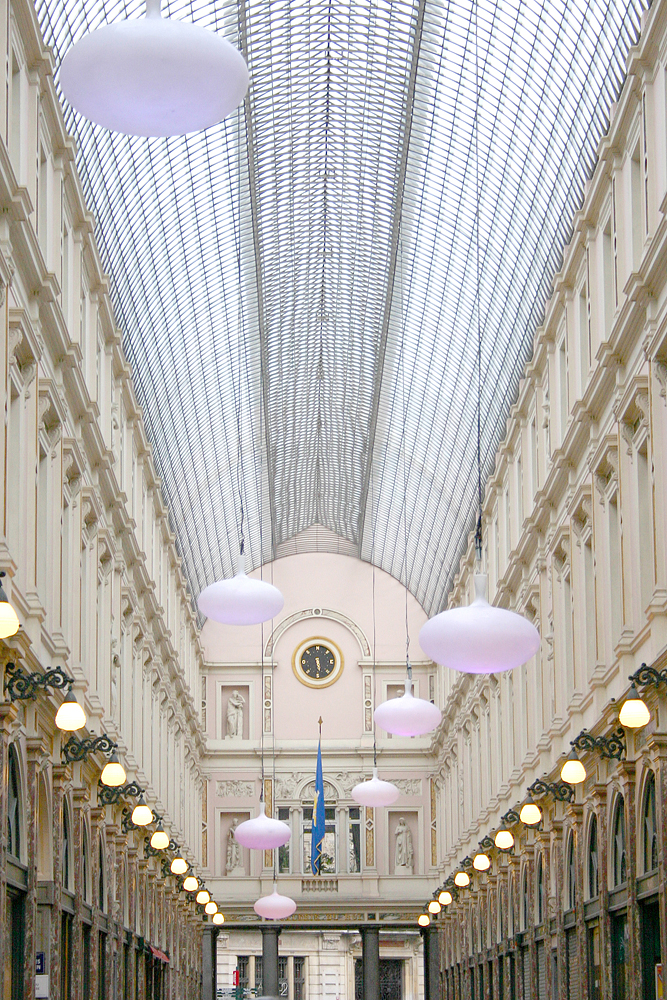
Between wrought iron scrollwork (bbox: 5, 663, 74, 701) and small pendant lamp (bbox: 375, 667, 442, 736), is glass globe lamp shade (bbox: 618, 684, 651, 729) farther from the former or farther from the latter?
wrought iron scrollwork (bbox: 5, 663, 74, 701)

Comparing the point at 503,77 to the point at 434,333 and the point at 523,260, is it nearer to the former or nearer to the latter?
the point at 523,260

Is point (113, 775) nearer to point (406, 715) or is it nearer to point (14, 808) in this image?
point (14, 808)

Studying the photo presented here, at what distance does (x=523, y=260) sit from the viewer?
35938 millimetres

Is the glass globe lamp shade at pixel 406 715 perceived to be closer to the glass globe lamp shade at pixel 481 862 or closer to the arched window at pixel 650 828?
the arched window at pixel 650 828

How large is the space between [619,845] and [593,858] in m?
2.96

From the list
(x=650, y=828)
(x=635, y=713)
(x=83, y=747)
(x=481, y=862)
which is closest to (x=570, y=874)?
(x=481, y=862)

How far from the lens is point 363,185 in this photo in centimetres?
4106

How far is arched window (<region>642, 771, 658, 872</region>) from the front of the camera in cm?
2172

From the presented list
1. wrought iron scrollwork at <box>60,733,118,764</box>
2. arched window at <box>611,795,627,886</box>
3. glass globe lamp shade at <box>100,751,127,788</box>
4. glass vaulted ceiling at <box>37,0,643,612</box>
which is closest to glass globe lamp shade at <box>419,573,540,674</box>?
wrought iron scrollwork at <box>60,733,118,764</box>

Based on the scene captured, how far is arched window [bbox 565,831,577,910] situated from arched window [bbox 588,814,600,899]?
1398 millimetres

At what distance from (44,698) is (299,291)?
28226 mm

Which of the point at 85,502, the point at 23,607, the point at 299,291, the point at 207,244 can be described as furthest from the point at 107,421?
the point at 299,291

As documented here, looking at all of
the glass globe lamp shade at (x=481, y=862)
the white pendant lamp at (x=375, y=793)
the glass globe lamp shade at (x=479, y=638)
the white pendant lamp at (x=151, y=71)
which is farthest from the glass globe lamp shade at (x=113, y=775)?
the glass globe lamp shade at (x=481, y=862)

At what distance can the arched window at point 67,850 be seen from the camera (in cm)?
2633
